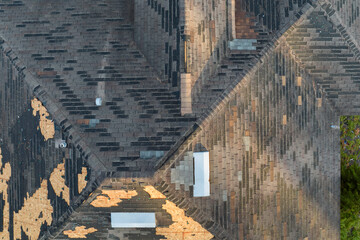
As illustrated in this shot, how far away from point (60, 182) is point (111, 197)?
2.38m

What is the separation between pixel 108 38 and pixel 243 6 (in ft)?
21.7

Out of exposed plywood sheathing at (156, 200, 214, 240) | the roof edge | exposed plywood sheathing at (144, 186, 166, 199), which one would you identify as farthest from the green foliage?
exposed plywood sheathing at (144, 186, 166, 199)

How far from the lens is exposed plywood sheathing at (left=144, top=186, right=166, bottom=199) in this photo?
1188 centimetres

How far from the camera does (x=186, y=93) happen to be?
12.3 m

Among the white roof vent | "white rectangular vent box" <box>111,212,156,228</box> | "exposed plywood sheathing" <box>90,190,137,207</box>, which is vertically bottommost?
A: "white rectangular vent box" <box>111,212,156,228</box>

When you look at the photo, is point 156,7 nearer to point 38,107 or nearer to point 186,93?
point 186,93

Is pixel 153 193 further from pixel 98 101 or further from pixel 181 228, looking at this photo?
pixel 98 101

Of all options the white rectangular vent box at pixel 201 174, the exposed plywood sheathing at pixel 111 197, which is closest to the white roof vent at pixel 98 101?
the exposed plywood sheathing at pixel 111 197

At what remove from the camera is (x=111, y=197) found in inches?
483

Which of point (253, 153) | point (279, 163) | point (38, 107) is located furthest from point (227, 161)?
point (38, 107)

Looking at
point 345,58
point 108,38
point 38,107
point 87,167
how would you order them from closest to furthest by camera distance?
point 87,167 → point 38,107 → point 108,38 → point 345,58

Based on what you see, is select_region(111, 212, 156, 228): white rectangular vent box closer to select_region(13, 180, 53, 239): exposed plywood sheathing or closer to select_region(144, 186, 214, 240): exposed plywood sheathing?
select_region(144, 186, 214, 240): exposed plywood sheathing

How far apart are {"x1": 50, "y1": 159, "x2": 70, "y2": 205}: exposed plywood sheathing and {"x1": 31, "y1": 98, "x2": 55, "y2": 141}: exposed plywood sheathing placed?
1.37 metres

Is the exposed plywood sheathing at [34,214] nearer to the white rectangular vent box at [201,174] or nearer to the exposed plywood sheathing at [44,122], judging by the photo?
the exposed plywood sheathing at [44,122]
